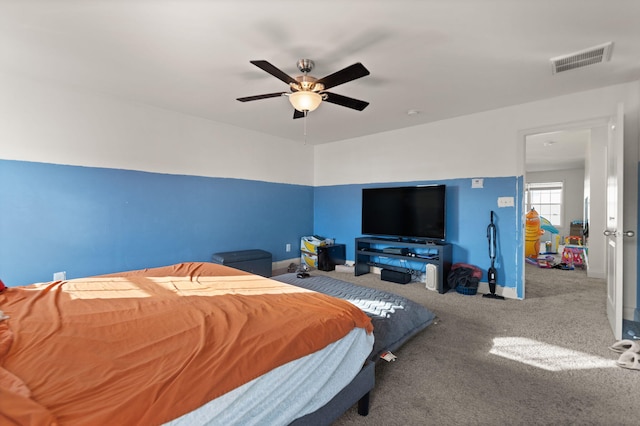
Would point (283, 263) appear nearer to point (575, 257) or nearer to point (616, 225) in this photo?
point (616, 225)

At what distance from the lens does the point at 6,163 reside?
2836 millimetres

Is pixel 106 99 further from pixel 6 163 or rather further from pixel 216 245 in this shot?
pixel 216 245

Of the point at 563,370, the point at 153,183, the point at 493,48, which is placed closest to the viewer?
the point at 563,370

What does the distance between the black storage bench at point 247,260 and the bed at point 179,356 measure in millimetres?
2117

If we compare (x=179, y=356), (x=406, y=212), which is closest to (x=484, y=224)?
(x=406, y=212)

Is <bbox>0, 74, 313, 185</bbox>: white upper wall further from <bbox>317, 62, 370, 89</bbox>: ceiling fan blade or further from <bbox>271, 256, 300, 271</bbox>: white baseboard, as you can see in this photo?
<bbox>317, 62, 370, 89</bbox>: ceiling fan blade

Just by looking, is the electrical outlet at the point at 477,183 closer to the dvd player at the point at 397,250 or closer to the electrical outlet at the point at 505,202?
the electrical outlet at the point at 505,202

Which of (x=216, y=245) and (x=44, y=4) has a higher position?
(x=44, y=4)

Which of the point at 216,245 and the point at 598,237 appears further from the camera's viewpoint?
the point at 598,237

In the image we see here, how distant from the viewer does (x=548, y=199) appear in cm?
948

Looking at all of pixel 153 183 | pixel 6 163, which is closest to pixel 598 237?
pixel 153 183

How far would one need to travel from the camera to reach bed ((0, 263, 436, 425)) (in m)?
0.88

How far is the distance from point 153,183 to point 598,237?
691cm

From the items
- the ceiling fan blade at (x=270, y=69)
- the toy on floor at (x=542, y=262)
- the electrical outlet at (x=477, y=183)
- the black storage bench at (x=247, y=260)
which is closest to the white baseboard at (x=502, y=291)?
the electrical outlet at (x=477, y=183)
